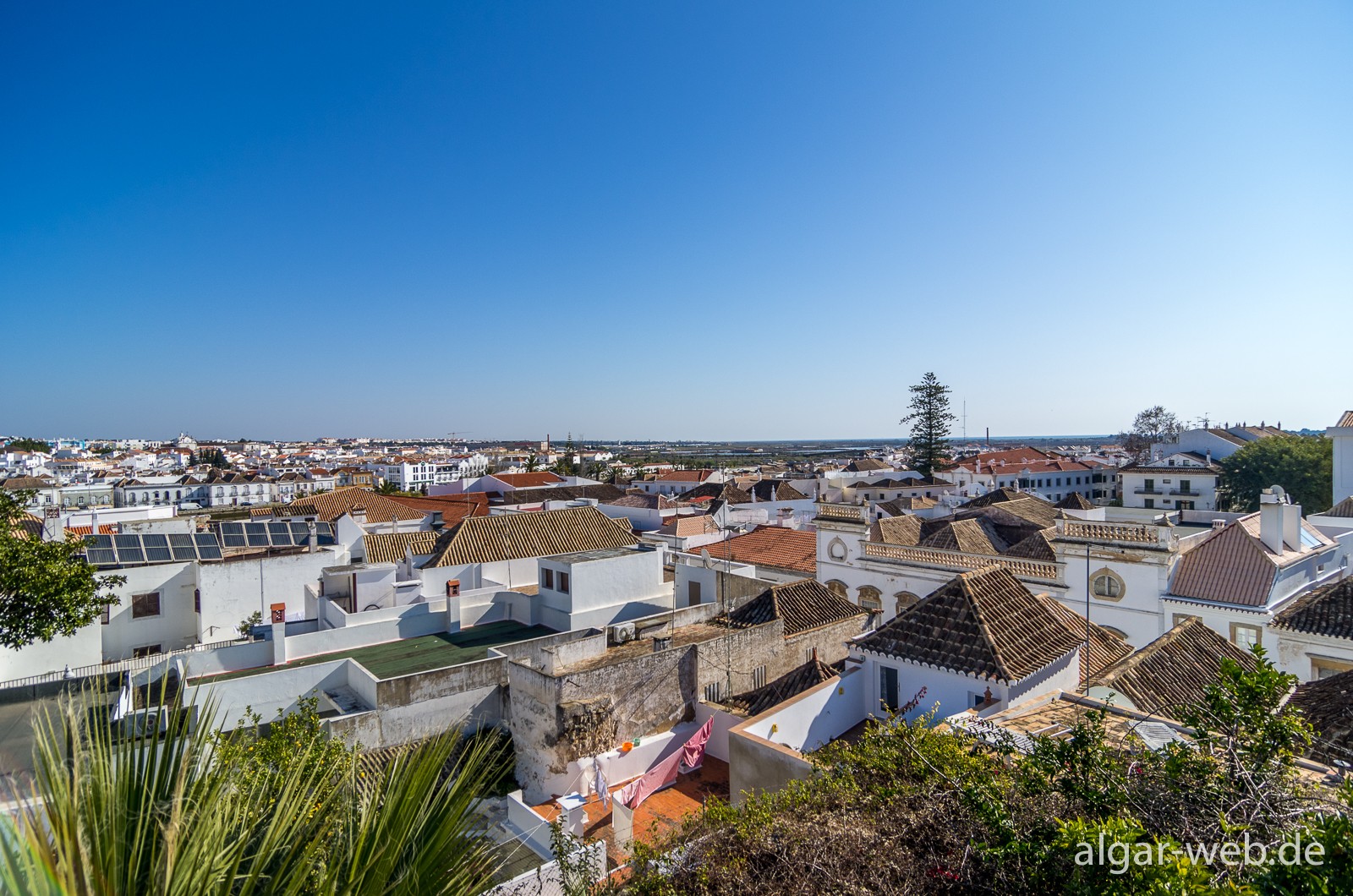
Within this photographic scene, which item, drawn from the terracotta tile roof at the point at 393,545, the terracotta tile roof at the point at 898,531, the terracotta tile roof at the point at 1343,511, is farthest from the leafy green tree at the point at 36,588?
the terracotta tile roof at the point at 1343,511

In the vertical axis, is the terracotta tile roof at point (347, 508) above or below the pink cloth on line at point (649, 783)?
above

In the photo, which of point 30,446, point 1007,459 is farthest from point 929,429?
point 30,446

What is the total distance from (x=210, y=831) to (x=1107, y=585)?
54.4 ft

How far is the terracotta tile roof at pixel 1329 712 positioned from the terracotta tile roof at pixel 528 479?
4446 cm

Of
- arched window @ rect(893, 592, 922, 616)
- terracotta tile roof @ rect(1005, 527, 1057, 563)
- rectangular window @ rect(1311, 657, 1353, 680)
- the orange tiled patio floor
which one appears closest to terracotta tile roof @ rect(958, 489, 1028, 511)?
terracotta tile roof @ rect(1005, 527, 1057, 563)

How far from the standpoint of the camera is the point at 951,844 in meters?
4.79

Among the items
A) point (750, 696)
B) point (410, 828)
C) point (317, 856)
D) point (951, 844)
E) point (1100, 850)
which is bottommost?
point (750, 696)

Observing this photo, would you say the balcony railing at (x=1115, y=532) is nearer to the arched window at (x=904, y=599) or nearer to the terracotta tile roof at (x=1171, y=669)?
the terracotta tile roof at (x=1171, y=669)

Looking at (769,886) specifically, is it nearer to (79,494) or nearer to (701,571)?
(701,571)

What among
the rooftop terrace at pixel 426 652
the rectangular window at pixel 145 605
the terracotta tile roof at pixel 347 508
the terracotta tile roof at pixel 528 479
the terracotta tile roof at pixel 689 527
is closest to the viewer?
the rooftop terrace at pixel 426 652

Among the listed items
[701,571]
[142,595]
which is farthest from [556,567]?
[142,595]

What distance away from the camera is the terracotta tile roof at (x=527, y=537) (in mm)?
21969

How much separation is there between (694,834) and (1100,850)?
3190 mm

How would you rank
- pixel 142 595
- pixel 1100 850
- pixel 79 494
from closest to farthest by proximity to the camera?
pixel 1100 850 → pixel 142 595 → pixel 79 494
